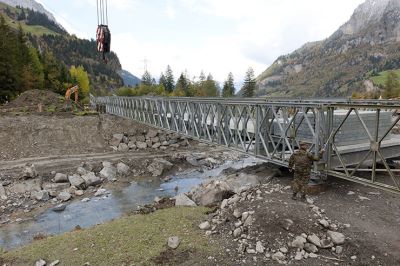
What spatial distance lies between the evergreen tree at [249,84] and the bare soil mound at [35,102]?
6206cm

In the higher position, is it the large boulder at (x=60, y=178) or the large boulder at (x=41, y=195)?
the large boulder at (x=60, y=178)

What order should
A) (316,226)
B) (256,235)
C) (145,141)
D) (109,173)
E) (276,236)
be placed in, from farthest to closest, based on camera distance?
(145,141) < (109,173) < (316,226) < (256,235) < (276,236)

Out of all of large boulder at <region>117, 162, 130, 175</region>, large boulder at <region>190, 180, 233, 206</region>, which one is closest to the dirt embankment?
large boulder at <region>117, 162, 130, 175</region>

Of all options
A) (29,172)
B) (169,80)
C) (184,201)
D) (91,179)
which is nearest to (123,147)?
(91,179)

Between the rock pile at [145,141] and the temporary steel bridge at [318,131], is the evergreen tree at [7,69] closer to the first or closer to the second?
the rock pile at [145,141]

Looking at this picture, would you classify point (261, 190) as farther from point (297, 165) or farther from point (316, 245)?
point (316, 245)

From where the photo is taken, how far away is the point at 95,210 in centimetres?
1875

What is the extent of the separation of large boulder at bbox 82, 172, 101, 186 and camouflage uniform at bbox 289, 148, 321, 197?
15.8 meters

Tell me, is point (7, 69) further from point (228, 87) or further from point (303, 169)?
point (228, 87)

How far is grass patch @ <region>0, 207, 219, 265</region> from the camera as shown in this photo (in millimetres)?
10008

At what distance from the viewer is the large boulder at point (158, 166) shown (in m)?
26.6

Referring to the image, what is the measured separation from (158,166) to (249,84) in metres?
76.6

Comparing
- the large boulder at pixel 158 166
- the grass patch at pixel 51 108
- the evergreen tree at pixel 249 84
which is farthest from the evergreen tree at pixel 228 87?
the large boulder at pixel 158 166

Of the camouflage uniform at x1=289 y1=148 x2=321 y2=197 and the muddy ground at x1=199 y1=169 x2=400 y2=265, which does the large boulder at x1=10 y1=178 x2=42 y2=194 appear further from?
the camouflage uniform at x1=289 y1=148 x2=321 y2=197
